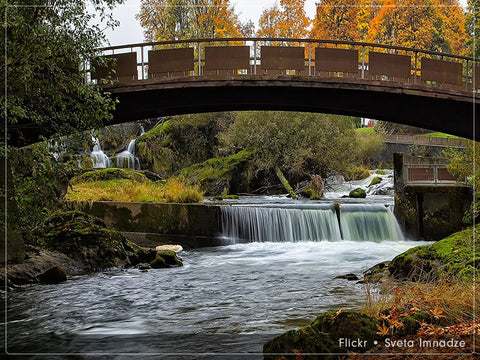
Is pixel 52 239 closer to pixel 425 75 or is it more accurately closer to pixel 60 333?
pixel 60 333

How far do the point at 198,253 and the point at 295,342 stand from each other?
12.0 metres

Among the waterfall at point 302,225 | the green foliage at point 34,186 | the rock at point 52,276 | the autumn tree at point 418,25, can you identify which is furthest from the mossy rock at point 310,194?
the autumn tree at point 418,25

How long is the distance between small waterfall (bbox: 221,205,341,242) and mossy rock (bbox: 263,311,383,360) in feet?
44.3

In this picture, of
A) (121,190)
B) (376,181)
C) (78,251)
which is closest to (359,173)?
(376,181)

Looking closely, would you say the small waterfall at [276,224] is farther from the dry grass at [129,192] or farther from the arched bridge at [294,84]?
the arched bridge at [294,84]

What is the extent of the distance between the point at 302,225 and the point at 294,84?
628 centimetres

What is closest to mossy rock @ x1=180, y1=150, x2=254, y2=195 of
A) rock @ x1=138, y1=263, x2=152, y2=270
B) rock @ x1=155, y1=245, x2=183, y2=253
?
rock @ x1=155, y1=245, x2=183, y2=253

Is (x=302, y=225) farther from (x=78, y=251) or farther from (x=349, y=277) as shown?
(x=78, y=251)

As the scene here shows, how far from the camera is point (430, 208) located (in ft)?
64.0

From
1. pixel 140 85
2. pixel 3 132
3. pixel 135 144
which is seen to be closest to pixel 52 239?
pixel 3 132

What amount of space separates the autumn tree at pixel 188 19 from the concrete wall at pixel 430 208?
2782 centimetres

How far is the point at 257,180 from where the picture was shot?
31422 millimetres

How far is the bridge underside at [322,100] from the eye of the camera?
52.2 feet

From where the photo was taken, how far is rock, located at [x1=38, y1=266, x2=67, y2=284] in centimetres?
1202
